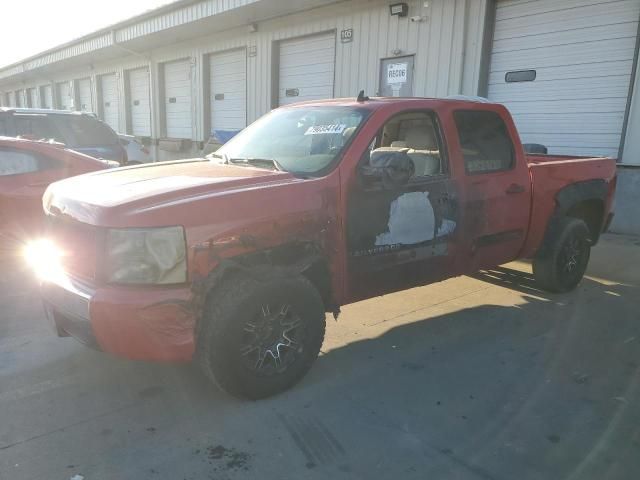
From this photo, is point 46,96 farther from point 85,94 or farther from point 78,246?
point 78,246

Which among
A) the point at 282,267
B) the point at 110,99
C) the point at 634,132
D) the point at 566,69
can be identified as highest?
the point at 566,69

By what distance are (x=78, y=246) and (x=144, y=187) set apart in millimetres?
515

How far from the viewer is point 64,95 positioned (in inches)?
1105

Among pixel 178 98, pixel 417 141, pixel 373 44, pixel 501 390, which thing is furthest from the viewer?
pixel 178 98

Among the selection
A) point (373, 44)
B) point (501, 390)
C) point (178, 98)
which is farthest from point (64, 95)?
point (501, 390)

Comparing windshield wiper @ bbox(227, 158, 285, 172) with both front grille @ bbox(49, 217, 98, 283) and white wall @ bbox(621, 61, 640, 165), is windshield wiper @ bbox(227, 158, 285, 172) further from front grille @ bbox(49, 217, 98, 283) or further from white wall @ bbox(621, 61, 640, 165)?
white wall @ bbox(621, 61, 640, 165)

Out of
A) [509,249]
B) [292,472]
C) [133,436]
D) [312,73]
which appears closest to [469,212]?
[509,249]

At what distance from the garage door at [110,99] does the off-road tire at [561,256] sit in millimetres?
21182

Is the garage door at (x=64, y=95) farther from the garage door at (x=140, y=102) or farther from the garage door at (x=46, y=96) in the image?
the garage door at (x=140, y=102)

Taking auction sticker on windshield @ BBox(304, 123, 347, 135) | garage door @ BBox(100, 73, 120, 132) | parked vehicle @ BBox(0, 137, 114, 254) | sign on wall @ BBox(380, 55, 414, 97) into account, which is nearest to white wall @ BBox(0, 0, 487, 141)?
sign on wall @ BBox(380, 55, 414, 97)

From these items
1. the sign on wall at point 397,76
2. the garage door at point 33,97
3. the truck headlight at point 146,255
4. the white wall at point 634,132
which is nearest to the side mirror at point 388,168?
the truck headlight at point 146,255

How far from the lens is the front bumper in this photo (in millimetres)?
2729

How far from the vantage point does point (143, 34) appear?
52.8ft

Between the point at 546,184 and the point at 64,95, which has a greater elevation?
the point at 64,95
